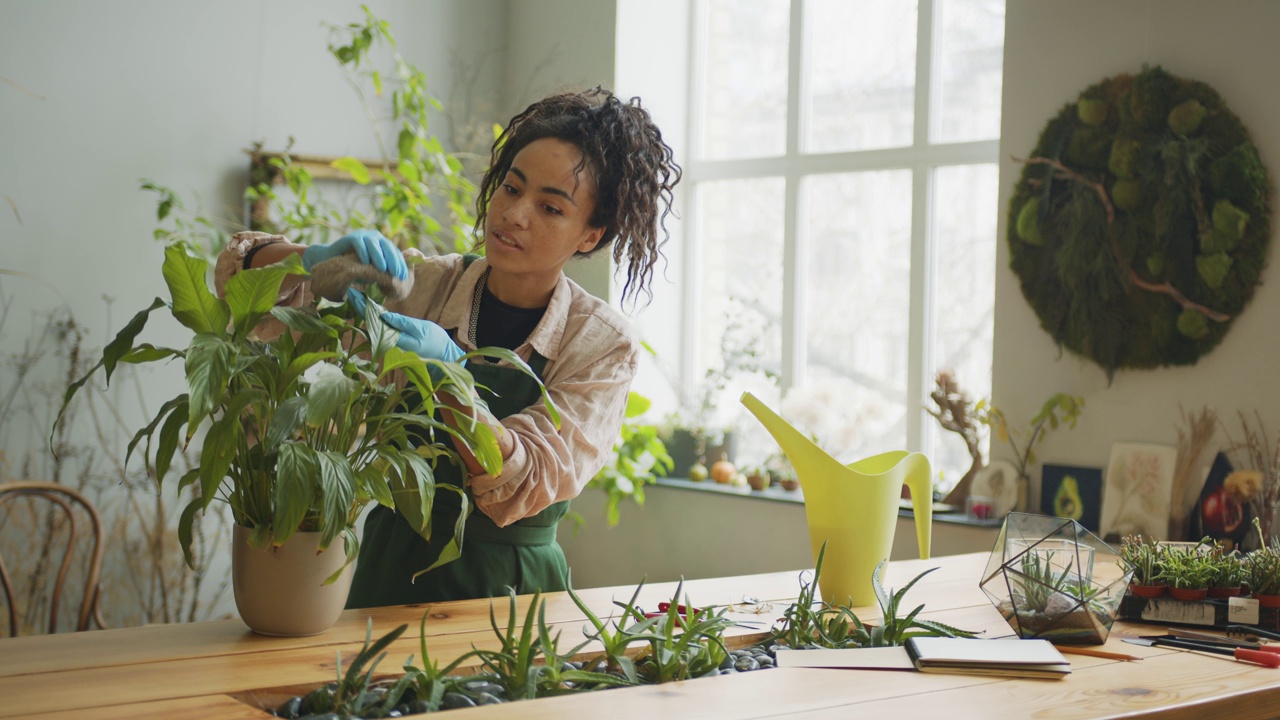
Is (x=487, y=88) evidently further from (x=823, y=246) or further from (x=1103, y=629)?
(x=1103, y=629)

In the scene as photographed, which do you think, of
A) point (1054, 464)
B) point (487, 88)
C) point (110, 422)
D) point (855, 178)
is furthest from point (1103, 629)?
point (487, 88)

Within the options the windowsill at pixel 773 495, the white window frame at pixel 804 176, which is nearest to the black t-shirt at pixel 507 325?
the windowsill at pixel 773 495

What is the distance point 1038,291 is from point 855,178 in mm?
1004

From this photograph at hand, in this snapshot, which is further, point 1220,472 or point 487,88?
point 487,88

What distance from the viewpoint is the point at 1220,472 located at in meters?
2.80

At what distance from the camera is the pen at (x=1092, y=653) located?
1446 millimetres

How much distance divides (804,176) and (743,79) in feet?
1.53

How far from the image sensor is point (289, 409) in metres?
1.26

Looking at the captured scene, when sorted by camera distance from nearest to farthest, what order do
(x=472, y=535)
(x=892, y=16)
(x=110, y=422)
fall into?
(x=472, y=535) < (x=110, y=422) < (x=892, y=16)

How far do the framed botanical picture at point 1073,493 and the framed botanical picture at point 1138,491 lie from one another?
3 cm

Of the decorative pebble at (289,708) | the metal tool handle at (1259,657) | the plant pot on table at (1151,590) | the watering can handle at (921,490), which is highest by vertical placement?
the watering can handle at (921,490)

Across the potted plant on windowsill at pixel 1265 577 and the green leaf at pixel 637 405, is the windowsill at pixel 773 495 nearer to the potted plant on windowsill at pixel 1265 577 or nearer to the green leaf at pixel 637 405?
the green leaf at pixel 637 405

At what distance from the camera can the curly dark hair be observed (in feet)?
6.00

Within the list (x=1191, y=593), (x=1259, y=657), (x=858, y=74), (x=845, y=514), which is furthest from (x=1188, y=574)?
(x=858, y=74)
